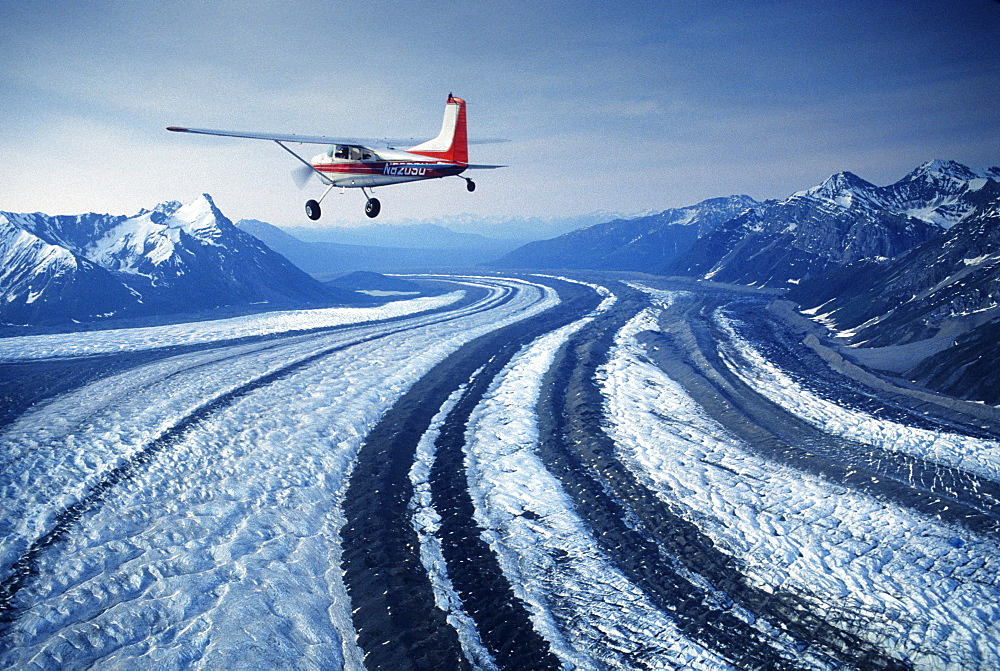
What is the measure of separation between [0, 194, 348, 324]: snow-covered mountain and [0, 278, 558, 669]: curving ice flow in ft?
124

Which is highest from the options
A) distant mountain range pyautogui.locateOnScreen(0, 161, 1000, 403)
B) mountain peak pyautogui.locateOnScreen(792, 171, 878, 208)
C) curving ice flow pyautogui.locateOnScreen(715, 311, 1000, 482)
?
mountain peak pyautogui.locateOnScreen(792, 171, 878, 208)

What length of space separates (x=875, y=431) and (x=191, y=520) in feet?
116

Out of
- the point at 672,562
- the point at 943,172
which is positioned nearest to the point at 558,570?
the point at 672,562

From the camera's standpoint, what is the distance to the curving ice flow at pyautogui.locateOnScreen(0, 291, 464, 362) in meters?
50.8

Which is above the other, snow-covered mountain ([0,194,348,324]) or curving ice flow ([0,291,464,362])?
snow-covered mountain ([0,194,348,324])

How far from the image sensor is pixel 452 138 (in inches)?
966

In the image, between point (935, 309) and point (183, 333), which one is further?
point (183, 333)

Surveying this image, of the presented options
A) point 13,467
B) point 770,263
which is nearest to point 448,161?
point 13,467

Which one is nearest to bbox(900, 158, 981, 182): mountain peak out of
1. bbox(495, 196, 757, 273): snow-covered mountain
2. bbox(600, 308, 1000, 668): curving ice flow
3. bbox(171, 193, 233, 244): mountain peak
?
bbox(495, 196, 757, 273): snow-covered mountain

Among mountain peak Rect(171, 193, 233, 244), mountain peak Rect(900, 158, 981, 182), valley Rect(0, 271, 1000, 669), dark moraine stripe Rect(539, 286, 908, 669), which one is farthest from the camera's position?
mountain peak Rect(900, 158, 981, 182)

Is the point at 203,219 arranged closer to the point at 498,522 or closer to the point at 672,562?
the point at 498,522

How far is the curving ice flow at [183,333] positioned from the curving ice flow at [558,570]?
42.3 meters

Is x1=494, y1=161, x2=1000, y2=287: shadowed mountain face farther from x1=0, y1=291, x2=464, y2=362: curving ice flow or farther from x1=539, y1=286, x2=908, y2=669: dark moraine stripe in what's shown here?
x1=539, y1=286, x2=908, y2=669: dark moraine stripe

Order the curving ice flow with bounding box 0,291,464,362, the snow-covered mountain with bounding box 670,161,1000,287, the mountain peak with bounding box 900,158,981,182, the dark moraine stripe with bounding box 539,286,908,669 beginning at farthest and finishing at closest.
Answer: the mountain peak with bounding box 900,158,981,182
the snow-covered mountain with bounding box 670,161,1000,287
the curving ice flow with bounding box 0,291,464,362
the dark moraine stripe with bounding box 539,286,908,669
